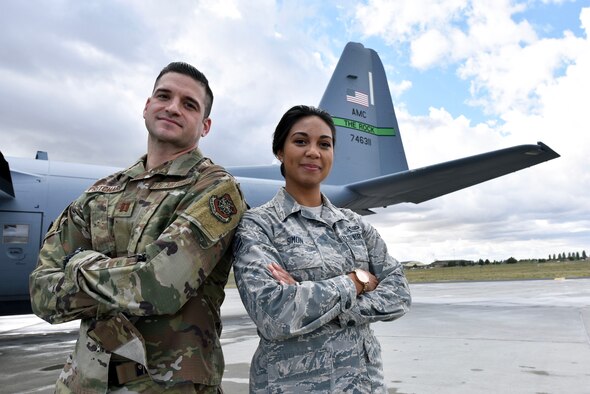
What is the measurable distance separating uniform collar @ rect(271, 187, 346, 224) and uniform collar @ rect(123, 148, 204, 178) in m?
0.40

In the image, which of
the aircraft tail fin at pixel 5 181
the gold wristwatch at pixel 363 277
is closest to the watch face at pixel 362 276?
the gold wristwatch at pixel 363 277

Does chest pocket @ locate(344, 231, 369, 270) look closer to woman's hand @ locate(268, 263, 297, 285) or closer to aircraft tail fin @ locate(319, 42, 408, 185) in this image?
woman's hand @ locate(268, 263, 297, 285)

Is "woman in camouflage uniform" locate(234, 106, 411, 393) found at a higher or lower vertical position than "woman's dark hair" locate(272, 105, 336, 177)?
lower

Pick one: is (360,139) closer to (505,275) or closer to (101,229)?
(101,229)

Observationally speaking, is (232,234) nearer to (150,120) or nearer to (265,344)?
(265,344)

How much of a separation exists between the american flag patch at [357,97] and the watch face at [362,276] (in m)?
11.0

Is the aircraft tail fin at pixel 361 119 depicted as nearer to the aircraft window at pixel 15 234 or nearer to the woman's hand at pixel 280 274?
the aircraft window at pixel 15 234

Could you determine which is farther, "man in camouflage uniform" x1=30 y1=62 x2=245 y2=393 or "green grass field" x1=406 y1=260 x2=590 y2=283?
"green grass field" x1=406 y1=260 x2=590 y2=283

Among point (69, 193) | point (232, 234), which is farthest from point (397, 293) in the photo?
point (69, 193)

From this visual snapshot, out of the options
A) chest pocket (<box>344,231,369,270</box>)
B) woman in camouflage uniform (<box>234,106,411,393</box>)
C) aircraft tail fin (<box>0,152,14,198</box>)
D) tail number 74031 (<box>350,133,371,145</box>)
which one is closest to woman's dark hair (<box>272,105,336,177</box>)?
woman in camouflage uniform (<box>234,106,411,393</box>)

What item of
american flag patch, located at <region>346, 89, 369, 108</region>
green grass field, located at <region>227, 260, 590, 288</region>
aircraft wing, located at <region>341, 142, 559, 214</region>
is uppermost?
american flag patch, located at <region>346, 89, 369, 108</region>

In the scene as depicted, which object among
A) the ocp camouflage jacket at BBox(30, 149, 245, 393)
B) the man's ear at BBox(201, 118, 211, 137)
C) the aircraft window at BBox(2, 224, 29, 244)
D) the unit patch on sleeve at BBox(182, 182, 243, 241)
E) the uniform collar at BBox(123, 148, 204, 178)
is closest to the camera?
the ocp camouflage jacket at BBox(30, 149, 245, 393)

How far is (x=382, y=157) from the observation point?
511 inches

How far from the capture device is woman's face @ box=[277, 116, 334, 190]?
2.03 metres
